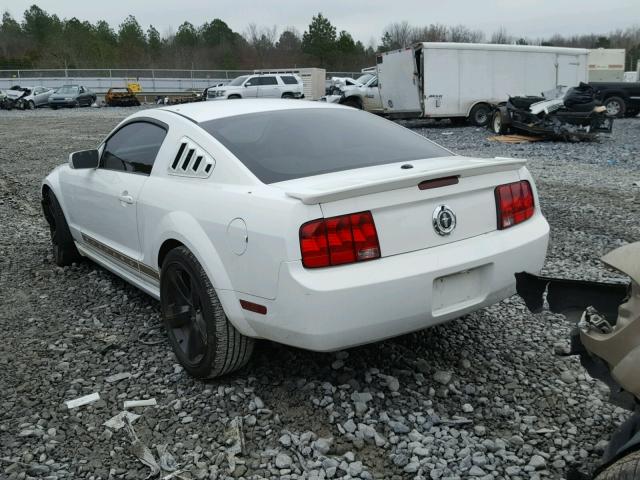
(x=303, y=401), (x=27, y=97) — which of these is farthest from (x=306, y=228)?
(x=27, y=97)

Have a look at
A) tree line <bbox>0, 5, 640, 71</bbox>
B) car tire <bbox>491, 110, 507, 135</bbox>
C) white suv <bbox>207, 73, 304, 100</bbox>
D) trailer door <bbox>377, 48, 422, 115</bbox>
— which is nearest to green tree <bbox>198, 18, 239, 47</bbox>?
tree line <bbox>0, 5, 640, 71</bbox>

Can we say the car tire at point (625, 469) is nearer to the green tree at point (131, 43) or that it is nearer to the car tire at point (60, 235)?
the car tire at point (60, 235)

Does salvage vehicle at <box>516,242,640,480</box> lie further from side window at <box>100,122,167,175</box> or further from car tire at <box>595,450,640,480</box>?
side window at <box>100,122,167,175</box>

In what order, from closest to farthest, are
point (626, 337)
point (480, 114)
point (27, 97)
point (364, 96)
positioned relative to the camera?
point (626, 337)
point (480, 114)
point (364, 96)
point (27, 97)

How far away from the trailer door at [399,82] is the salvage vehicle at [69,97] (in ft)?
78.0

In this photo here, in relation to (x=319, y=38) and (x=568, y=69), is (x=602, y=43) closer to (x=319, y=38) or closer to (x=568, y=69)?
(x=319, y=38)

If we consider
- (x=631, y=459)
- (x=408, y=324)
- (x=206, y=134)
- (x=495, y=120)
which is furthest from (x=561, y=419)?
(x=495, y=120)

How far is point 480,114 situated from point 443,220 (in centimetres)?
1814

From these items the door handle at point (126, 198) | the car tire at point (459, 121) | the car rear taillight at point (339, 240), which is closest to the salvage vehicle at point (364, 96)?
the car tire at point (459, 121)

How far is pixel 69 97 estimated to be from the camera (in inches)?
1476

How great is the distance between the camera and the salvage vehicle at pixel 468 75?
1920 cm

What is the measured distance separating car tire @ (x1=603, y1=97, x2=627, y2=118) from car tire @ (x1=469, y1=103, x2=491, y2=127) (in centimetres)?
629

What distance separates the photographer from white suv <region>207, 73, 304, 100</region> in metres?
30.5

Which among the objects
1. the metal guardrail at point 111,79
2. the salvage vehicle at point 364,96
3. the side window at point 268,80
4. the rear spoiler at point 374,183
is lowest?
the rear spoiler at point 374,183
